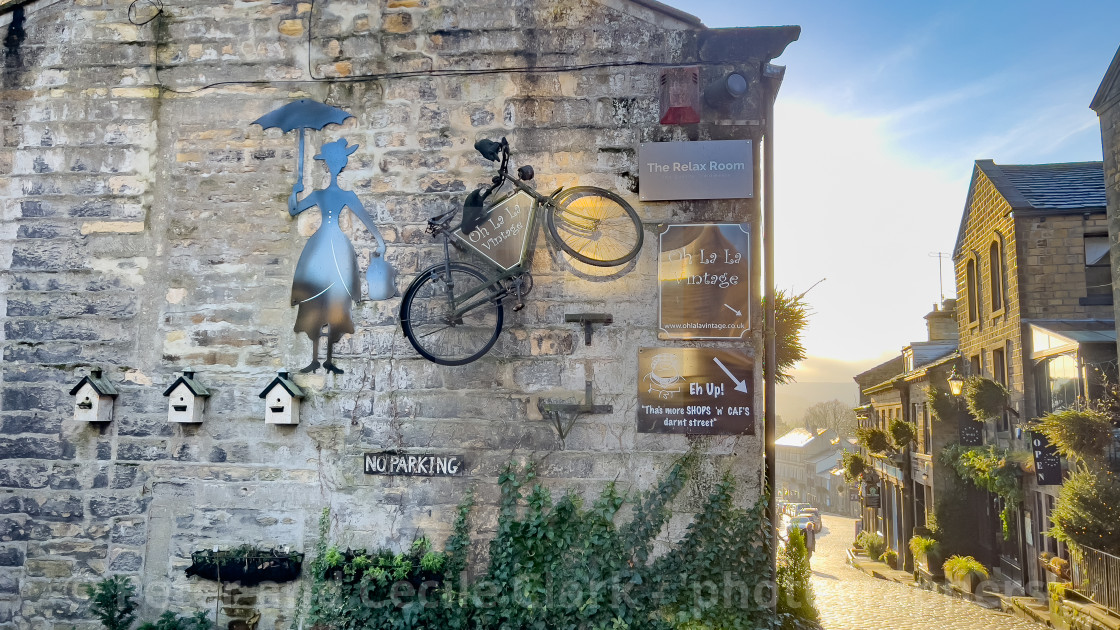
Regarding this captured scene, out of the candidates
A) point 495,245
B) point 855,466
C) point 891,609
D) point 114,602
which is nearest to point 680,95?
point 495,245

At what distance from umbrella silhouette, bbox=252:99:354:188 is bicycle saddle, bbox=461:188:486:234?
4.40ft

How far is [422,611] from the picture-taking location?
562 cm

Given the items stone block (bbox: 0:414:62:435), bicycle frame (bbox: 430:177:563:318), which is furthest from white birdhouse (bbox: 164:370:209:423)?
bicycle frame (bbox: 430:177:563:318)

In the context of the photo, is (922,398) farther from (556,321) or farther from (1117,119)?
(556,321)

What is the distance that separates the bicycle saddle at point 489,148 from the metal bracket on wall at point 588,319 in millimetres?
1381

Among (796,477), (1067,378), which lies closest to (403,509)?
(1067,378)

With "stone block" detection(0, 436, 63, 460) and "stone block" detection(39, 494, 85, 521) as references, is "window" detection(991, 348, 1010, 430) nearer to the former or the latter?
"stone block" detection(39, 494, 85, 521)

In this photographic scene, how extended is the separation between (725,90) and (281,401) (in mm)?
4241

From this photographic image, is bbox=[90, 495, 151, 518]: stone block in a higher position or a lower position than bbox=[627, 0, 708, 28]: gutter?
lower

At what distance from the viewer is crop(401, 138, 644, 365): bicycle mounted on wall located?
5898 millimetres

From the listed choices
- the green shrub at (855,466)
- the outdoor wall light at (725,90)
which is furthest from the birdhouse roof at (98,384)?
the green shrub at (855,466)

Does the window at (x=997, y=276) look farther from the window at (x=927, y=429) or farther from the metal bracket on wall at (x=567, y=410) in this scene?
the metal bracket on wall at (x=567, y=410)

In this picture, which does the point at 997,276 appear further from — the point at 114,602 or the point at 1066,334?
the point at 114,602

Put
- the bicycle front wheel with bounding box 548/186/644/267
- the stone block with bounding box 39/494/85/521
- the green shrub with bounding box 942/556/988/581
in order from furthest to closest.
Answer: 1. the green shrub with bounding box 942/556/988/581
2. the stone block with bounding box 39/494/85/521
3. the bicycle front wheel with bounding box 548/186/644/267
